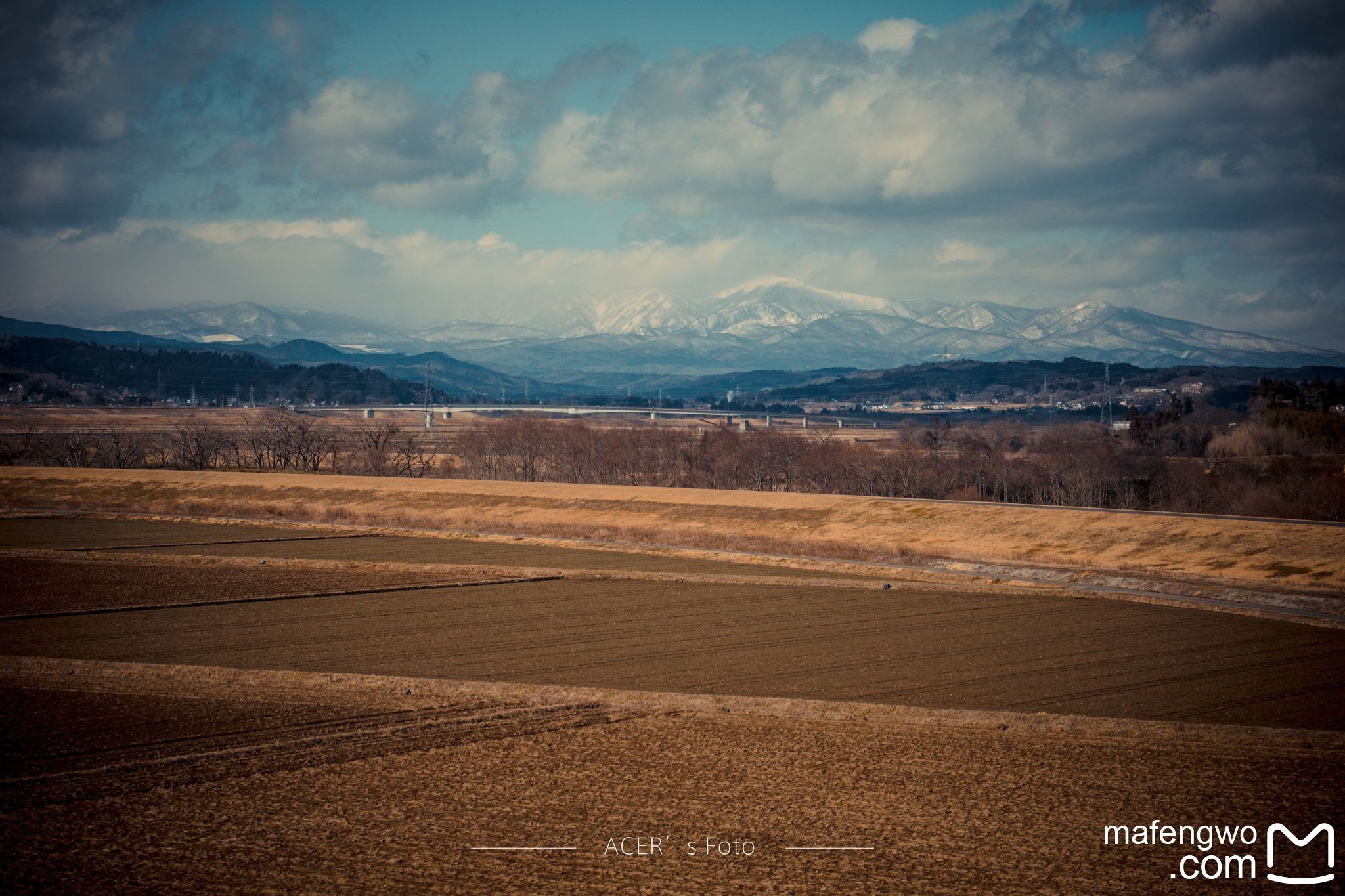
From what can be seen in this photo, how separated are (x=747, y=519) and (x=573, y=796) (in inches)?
1658

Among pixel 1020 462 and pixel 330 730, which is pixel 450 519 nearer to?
pixel 330 730

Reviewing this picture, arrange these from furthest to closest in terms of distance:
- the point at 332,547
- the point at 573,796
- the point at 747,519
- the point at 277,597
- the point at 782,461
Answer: the point at 782,461, the point at 747,519, the point at 332,547, the point at 277,597, the point at 573,796

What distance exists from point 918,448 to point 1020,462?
10.4 meters

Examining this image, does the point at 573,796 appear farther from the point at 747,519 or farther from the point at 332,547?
the point at 747,519

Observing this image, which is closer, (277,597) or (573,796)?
(573,796)

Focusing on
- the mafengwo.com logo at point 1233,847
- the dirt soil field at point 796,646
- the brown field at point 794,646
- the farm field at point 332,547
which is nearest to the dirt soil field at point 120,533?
the farm field at point 332,547

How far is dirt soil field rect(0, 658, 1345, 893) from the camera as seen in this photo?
1241 cm

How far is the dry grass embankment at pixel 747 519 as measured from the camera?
39.2m

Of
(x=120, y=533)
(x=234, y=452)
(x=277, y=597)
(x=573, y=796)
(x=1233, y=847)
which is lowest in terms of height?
(x=120, y=533)

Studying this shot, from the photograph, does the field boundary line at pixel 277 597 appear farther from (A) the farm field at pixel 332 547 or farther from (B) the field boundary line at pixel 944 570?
(B) the field boundary line at pixel 944 570

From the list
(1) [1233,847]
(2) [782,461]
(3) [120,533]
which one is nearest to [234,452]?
(3) [120,533]

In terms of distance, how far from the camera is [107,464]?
3573 inches

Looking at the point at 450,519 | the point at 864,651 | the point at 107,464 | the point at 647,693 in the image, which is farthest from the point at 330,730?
the point at 107,464

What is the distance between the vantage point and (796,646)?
2614 cm
